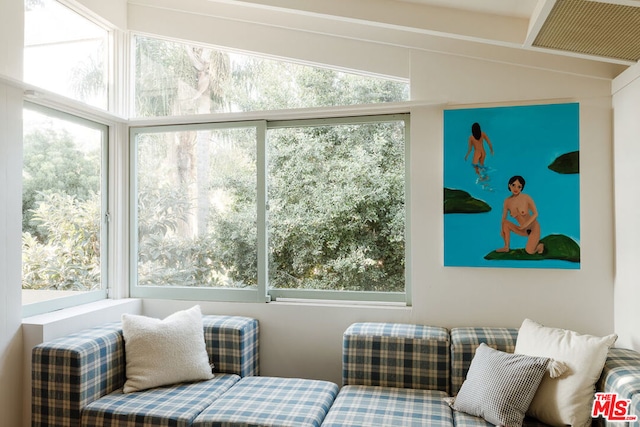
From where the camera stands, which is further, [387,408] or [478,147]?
[478,147]

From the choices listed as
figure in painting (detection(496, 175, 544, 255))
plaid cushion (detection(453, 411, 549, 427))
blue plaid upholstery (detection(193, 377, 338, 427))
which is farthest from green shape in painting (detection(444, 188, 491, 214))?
blue plaid upholstery (detection(193, 377, 338, 427))

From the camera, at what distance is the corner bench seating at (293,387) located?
227 centimetres

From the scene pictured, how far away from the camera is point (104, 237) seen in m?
3.37

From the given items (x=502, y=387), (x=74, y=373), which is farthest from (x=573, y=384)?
(x=74, y=373)

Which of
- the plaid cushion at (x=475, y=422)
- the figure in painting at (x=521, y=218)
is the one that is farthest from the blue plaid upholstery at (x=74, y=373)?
the figure in painting at (x=521, y=218)

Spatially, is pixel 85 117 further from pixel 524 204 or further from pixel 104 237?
pixel 524 204

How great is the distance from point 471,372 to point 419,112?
1.57 meters

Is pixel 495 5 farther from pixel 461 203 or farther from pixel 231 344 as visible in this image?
pixel 231 344

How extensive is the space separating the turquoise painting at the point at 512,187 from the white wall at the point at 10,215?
8.14ft

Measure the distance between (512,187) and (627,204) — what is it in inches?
23.0

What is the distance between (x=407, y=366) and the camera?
8.70ft

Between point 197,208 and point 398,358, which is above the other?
point 197,208

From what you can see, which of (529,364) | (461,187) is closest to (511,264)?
(461,187)

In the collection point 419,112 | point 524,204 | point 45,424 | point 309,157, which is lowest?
point 45,424
